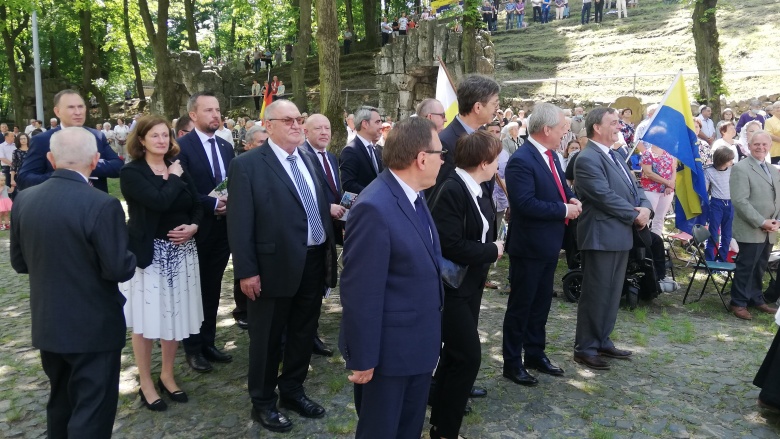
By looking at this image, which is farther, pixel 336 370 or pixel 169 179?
pixel 336 370

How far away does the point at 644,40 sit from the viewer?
25.5 meters

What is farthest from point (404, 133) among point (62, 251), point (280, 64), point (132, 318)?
point (280, 64)

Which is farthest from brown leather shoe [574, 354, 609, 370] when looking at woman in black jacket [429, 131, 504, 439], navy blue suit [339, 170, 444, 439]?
navy blue suit [339, 170, 444, 439]

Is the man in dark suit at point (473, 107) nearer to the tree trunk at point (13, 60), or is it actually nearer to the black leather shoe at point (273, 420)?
the black leather shoe at point (273, 420)

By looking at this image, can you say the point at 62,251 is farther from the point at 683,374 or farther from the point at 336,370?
the point at 683,374

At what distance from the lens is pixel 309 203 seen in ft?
14.2

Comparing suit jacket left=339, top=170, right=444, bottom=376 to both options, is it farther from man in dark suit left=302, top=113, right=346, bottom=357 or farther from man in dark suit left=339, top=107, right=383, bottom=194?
man in dark suit left=339, top=107, right=383, bottom=194

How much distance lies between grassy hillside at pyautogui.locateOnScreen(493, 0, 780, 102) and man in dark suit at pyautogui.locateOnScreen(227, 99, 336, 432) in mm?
17024

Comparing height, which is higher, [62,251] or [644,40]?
[644,40]

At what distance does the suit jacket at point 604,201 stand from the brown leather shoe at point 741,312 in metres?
2.68

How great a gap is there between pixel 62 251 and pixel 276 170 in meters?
1.37

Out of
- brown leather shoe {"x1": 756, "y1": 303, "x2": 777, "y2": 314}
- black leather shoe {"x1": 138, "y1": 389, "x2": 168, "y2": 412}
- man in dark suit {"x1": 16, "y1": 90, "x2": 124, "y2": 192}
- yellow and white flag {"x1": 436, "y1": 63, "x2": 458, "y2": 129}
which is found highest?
yellow and white flag {"x1": 436, "y1": 63, "x2": 458, "y2": 129}

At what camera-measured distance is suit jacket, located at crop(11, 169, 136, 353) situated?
3250 mm

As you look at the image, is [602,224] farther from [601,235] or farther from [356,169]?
[356,169]
